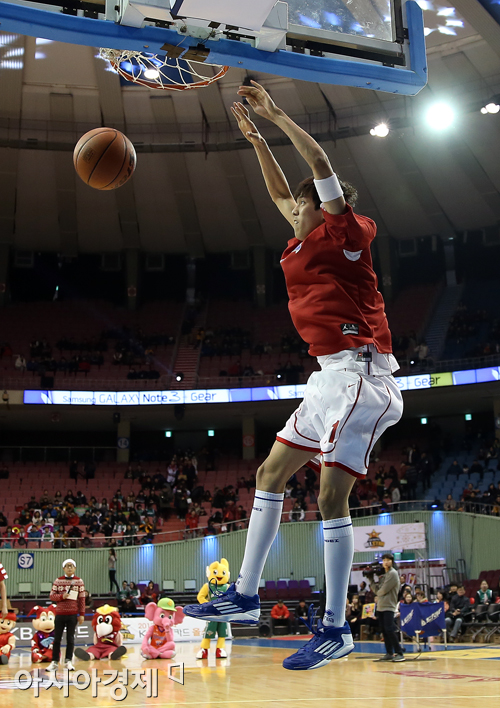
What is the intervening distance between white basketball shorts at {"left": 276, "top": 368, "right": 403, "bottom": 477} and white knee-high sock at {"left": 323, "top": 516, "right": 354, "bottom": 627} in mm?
278

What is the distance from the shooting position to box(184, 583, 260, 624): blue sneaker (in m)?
3.56

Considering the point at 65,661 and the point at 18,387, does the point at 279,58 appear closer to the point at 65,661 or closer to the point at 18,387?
the point at 65,661

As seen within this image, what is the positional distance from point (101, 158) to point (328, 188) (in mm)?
2930

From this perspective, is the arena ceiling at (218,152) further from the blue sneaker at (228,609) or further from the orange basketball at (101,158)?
the blue sneaker at (228,609)

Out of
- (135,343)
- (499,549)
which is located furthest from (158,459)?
(499,549)

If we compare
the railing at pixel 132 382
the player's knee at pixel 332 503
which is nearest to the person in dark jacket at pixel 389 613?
the player's knee at pixel 332 503

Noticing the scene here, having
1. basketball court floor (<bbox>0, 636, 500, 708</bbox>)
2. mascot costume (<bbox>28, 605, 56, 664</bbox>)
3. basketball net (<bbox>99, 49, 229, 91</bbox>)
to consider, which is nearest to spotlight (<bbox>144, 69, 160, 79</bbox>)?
basketball net (<bbox>99, 49, 229, 91</bbox>)

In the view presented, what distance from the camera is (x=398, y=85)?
4.68 metres

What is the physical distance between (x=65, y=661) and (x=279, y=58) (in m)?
11.6

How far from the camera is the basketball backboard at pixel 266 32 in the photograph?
13.3ft

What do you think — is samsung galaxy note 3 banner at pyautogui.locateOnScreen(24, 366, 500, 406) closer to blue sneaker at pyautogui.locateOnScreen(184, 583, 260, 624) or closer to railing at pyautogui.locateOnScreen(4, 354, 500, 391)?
railing at pyautogui.locateOnScreen(4, 354, 500, 391)

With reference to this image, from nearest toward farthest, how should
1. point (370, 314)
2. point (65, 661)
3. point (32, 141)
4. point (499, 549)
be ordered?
point (370, 314)
point (65, 661)
point (499, 549)
point (32, 141)

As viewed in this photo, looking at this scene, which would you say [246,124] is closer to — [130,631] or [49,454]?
[130,631]

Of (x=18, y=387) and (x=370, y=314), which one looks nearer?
(x=370, y=314)
